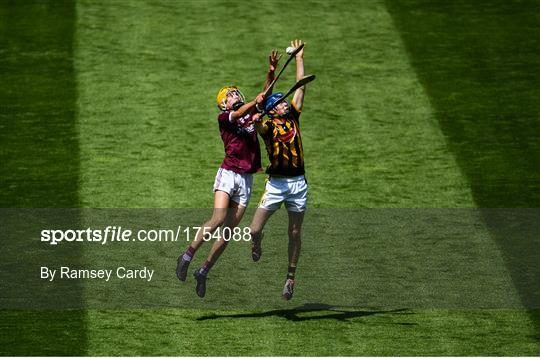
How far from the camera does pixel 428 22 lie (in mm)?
25250

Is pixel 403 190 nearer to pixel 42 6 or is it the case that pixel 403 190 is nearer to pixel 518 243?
pixel 518 243

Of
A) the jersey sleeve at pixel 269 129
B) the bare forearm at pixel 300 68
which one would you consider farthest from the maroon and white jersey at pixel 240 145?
the bare forearm at pixel 300 68

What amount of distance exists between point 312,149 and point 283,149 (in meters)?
5.85

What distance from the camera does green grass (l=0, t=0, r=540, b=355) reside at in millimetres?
15539

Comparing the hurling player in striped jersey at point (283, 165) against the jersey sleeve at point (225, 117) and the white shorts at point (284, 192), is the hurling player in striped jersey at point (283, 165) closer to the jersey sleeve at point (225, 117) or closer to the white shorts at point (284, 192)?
the white shorts at point (284, 192)

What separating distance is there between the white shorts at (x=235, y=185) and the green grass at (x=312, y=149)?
4.28 ft

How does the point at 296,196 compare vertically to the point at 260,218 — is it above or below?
above

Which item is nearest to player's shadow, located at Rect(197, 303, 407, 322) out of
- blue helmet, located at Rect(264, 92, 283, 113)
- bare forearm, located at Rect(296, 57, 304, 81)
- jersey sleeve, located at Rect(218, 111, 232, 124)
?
jersey sleeve, located at Rect(218, 111, 232, 124)

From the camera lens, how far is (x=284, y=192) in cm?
1574

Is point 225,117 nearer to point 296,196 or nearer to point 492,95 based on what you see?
point 296,196

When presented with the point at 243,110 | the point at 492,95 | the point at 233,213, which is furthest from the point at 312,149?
the point at 243,110

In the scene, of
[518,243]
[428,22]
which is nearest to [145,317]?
[518,243]

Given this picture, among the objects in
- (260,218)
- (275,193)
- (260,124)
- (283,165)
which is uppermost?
(260,124)

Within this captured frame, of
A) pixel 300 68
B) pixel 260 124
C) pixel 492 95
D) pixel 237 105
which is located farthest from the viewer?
pixel 492 95
